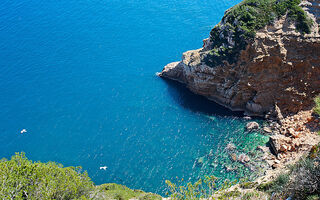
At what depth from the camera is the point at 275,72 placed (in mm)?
50531

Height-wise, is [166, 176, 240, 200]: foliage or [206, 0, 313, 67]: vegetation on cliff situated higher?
[206, 0, 313, 67]: vegetation on cliff

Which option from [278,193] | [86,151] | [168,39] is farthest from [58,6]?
[278,193]

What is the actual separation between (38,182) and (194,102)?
106 feet

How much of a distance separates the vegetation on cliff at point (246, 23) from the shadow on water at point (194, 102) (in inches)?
280

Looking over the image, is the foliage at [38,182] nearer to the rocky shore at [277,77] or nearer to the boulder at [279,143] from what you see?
the rocky shore at [277,77]

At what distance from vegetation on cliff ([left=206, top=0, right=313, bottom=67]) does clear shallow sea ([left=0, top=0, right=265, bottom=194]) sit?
31.3 feet

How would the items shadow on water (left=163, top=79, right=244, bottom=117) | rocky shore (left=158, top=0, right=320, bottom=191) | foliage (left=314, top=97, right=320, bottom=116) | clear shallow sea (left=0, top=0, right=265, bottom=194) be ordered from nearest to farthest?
foliage (left=314, top=97, right=320, bottom=116), clear shallow sea (left=0, top=0, right=265, bottom=194), rocky shore (left=158, top=0, right=320, bottom=191), shadow on water (left=163, top=79, right=244, bottom=117)

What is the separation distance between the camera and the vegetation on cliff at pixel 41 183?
3000 cm

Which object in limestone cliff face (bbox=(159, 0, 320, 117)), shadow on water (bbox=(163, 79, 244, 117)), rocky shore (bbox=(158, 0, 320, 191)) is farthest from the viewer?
shadow on water (bbox=(163, 79, 244, 117))

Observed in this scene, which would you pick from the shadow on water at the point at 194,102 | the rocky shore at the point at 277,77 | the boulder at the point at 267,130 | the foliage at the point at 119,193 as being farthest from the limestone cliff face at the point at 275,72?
the foliage at the point at 119,193

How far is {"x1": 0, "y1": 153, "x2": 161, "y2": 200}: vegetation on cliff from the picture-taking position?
30.0m

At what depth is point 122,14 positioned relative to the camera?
8125 centimetres

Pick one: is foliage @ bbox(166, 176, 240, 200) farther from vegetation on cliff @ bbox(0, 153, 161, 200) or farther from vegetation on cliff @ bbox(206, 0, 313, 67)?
vegetation on cliff @ bbox(206, 0, 313, 67)

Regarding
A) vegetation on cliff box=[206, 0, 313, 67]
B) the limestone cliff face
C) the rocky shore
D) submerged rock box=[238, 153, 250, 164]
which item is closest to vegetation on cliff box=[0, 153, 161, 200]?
submerged rock box=[238, 153, 250, 164]
